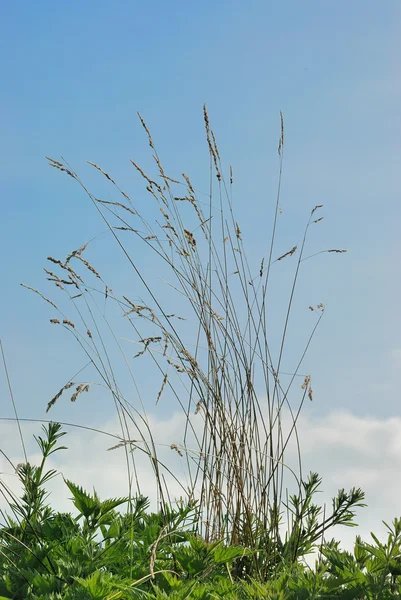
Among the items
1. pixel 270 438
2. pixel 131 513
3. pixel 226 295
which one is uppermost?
pixel 226 295

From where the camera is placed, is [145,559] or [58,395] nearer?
[145,559]

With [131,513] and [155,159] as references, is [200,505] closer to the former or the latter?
[131,513]

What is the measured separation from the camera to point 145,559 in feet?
6.70

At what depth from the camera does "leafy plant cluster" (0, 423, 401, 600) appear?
5.55 ft

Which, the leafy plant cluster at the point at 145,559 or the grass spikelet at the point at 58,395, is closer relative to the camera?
the leafy plant cluster at the point at 145,559

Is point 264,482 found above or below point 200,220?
below

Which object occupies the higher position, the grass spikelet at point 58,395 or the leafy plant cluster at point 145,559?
the grass spikelet at point 58,395

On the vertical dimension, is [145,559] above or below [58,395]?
below

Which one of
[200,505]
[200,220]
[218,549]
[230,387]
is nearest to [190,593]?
[218,549]

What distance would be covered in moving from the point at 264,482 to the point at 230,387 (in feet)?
1.39

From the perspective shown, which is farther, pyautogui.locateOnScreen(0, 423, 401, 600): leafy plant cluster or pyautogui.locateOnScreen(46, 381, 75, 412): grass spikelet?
pyautogui.locateOnScreen(46, 381, 75, 412): grass spikelet

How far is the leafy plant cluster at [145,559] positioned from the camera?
1.69m

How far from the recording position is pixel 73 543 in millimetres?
1954

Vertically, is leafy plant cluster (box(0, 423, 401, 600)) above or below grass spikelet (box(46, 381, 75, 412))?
below
